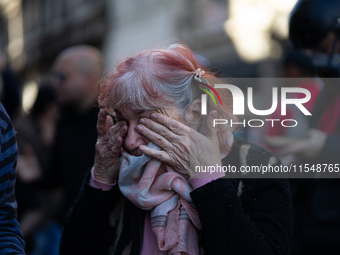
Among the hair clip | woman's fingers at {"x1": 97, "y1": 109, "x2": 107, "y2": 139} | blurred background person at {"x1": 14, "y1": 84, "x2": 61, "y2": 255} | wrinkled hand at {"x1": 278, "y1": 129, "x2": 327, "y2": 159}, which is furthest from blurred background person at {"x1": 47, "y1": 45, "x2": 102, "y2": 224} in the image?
wrinkled hand at {"x1": 278, "y1": 129, "x2": 327, "y2": 159}

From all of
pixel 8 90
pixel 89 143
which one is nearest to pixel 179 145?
pixel 89 143

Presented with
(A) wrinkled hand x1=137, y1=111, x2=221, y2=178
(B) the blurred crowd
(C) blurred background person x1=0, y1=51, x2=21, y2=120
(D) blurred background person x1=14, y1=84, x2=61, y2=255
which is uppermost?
(A) wrinkled hand x1=137, y1=111, x2=221, y2=178

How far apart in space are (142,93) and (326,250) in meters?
1.62

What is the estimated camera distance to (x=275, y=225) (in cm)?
150

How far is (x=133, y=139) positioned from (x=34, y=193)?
299cm

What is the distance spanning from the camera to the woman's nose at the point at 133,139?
162 cm

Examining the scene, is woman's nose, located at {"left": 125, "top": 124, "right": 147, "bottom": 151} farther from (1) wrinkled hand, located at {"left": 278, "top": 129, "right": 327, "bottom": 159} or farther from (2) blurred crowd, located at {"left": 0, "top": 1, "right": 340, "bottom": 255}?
(1) wrinkled hand, located at {"left": 278, "top": 129, "right": 327, "bottom": 159}

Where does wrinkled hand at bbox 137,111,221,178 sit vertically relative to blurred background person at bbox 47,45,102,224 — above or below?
above

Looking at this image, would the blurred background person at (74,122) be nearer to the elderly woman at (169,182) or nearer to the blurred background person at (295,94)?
the elderly woman at (169,182)

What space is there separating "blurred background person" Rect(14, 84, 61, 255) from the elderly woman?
2029mm

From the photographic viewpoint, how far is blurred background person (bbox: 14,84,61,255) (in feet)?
13.2

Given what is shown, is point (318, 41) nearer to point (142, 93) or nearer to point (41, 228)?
point (142, 93)

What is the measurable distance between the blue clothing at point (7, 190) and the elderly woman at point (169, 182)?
0.30 m

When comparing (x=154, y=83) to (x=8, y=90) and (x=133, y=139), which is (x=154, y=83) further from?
(x=8, y=90)
